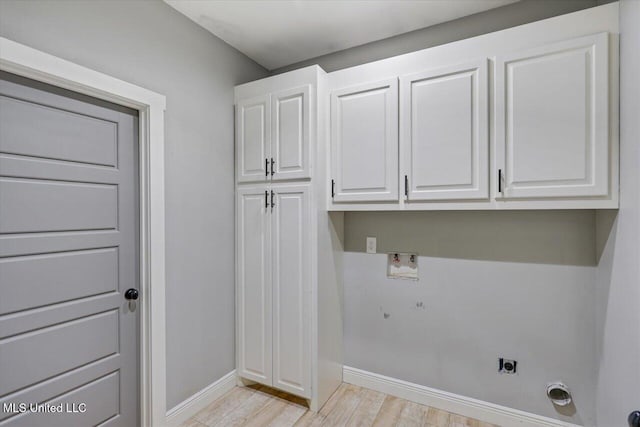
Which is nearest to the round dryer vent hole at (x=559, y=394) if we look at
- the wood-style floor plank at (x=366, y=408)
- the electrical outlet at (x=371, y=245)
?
the wood-style floor plank at (x=366, y=408)

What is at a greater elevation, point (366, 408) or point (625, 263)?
point (625, 263)

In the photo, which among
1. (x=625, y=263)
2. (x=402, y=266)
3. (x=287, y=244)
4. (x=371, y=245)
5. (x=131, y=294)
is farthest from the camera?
(x=371, y=245)

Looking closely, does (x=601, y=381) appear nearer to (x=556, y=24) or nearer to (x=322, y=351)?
(x=322, y=351)

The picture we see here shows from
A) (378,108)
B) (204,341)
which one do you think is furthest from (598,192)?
(204,341)

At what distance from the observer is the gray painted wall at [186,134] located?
154cm

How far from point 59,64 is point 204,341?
1797 mm

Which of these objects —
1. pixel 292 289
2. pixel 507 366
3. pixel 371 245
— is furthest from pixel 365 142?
pixel 507 366

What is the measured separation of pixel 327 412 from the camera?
6.76 feet

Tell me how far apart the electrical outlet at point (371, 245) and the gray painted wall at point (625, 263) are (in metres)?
1.30

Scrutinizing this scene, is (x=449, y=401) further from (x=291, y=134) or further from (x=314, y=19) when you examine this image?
(x=314, y=19)

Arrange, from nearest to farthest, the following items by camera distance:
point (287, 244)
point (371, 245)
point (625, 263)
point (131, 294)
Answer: point (625, 263), point (131, 294), point (287, 244), point (371, 245)

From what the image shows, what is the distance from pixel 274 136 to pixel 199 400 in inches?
75.1

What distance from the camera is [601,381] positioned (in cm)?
164

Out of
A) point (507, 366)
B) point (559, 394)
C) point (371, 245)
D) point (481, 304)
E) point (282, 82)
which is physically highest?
point (282, 82)
